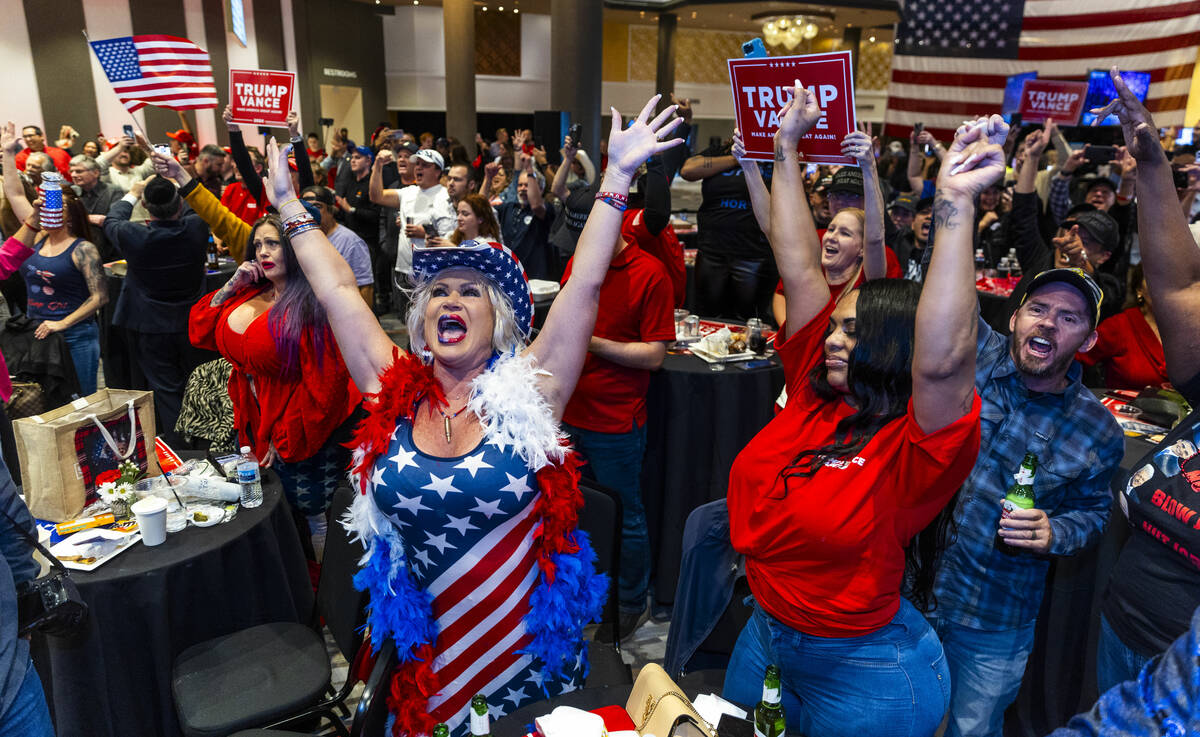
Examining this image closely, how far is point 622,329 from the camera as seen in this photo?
334 centimetres

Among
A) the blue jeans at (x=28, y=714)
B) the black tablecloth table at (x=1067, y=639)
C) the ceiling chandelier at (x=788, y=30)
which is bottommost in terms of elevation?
the black tablecloth table at (x=1067, y=639)

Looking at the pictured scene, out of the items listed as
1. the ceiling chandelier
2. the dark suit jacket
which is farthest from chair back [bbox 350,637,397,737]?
the ceiling chandelier

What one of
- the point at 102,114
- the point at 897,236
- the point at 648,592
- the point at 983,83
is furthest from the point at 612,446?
the point at 102,114

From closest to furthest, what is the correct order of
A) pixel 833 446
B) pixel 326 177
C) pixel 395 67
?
pixel 833 446, pixel 326 177, pixel 395 67

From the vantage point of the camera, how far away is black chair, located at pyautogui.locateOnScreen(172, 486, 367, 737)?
88.3 inches

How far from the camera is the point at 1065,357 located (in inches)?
81.0

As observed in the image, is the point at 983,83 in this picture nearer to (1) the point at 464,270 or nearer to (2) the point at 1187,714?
(1) the point at 464,270

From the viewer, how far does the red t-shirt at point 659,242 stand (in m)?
3.85

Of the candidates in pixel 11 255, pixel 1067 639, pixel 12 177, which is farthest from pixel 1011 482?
pixel 12 177

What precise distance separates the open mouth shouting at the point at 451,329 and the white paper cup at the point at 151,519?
121cm

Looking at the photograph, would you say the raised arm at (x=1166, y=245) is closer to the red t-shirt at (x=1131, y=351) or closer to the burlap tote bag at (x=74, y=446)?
the red t-shirt at (x=1131, y=351)

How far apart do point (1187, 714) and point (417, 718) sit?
1.69 metres

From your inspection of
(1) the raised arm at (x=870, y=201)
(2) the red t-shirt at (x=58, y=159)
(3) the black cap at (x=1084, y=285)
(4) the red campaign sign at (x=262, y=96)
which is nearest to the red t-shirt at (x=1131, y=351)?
(1) the raised arm at (x=870, y=201)

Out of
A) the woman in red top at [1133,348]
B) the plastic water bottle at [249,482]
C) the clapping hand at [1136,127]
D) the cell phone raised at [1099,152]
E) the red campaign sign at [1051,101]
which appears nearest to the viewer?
the clapping hand at [1136,127]
